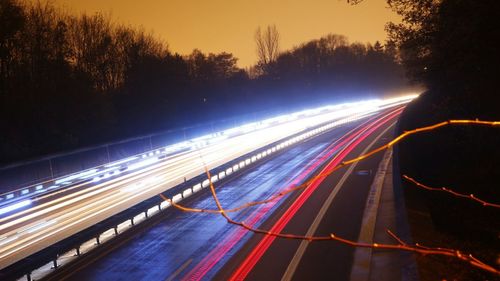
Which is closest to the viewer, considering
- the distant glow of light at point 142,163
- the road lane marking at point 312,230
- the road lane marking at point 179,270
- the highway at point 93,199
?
the road lane marking at point 312,230

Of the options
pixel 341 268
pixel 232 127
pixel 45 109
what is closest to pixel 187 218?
pixel 341 268

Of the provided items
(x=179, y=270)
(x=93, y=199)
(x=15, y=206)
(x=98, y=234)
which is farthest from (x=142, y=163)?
(x=179, y=270)

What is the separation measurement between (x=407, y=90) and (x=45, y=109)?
143895 millimetres

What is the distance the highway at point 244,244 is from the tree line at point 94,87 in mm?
12564

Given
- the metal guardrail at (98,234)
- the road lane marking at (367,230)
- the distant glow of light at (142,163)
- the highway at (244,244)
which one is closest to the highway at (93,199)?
the distant glow of light at (142,163)

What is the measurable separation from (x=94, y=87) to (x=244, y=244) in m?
35.1

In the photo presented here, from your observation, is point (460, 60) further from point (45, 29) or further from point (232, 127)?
point (45, 29)

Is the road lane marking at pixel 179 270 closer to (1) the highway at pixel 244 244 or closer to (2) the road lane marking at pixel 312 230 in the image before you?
(1) the highway at pixel 244 244

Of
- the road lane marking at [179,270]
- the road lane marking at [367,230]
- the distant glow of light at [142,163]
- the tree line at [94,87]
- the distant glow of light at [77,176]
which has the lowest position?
the road lane marking at [367,230]

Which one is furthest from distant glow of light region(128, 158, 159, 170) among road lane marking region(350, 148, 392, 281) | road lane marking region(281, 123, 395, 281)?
road lane marking region(350, 148, 392, 281)

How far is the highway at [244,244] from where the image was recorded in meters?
13.0

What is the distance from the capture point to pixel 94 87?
46312 millimetres

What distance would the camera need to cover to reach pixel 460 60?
19.1 metres

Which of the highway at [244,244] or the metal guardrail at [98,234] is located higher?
the metal guardrail at [98,234]
